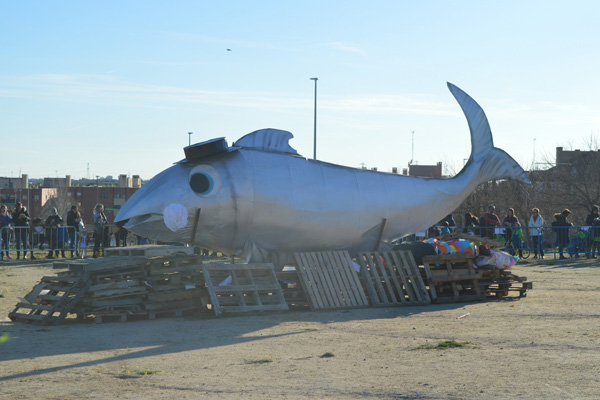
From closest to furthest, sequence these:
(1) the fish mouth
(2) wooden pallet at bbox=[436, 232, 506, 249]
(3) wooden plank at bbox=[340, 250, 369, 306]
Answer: (1) the fish mouth, (3) wooden plank at bbox=[340, 250, 369, 306], (2) wooden pallet at bbox=[436, 232, 506, 249]

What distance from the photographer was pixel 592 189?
4575 centimetres

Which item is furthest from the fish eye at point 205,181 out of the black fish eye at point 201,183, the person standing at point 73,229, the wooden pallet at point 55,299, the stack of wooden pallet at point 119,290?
the person standing at point 73,229

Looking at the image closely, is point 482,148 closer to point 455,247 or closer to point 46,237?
point 455,247

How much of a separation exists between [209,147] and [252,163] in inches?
34.2

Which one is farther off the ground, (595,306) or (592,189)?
(592,189)

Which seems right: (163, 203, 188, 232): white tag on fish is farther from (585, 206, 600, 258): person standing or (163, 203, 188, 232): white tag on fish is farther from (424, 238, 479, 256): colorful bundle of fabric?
(585, 206, 600, 258): person standing

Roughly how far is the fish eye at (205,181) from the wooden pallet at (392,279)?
3.30 metres

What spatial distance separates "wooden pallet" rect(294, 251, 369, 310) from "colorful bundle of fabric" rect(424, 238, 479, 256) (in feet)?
6.19

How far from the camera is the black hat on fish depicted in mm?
13461

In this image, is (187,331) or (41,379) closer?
(41,379)

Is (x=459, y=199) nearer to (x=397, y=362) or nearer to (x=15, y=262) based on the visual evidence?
(x=397, y=362)

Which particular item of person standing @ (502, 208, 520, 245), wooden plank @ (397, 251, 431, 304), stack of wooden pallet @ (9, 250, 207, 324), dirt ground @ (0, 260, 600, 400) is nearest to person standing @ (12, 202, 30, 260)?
dirt ground @ (0, 260, 600, 400)

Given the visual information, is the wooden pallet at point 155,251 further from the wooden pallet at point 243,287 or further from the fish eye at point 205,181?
the fish eye at point 205,181

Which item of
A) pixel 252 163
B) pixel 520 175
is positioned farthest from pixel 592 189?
pixel 252 163
